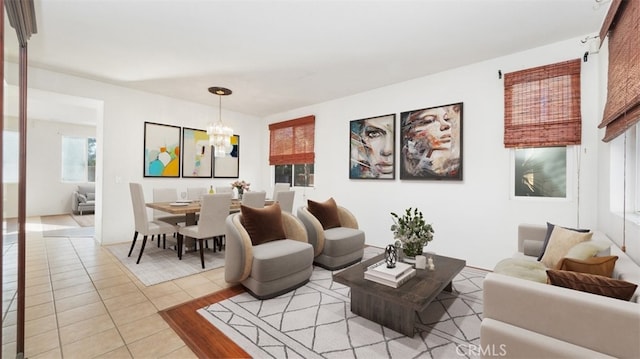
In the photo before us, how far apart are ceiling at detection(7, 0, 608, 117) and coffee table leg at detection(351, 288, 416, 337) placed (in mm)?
2515

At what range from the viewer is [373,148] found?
15.0 ft

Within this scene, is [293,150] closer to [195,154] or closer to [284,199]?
[284,199]

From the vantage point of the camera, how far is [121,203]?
15.1 ft

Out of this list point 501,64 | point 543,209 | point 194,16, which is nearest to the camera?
point 194,16

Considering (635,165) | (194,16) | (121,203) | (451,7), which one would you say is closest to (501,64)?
(451,7)

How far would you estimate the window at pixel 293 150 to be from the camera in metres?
5.58

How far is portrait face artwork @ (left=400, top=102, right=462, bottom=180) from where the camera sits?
12.0 feet

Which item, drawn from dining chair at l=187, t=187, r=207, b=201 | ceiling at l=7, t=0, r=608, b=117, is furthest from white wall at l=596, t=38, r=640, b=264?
dining chair at l=187, t=187, r=207, b=201

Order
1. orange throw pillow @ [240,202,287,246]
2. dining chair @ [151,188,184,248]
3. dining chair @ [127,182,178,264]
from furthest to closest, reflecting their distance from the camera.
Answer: dining chair @ [151,188,184,248] < dining chair @ [127,182,178,264] < orange throw pillow @ [240,202,287,246]

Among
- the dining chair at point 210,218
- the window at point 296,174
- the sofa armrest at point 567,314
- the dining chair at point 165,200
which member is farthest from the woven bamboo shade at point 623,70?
the dining chair at point 165,200

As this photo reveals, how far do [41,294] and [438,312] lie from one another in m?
3.77

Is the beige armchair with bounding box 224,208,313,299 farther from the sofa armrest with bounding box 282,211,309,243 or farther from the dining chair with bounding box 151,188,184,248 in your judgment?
the dining chair with bounding box 151,188,184,248

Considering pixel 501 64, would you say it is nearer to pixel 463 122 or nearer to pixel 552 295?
pixel 463 122

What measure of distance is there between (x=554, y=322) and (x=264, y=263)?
2.02m
